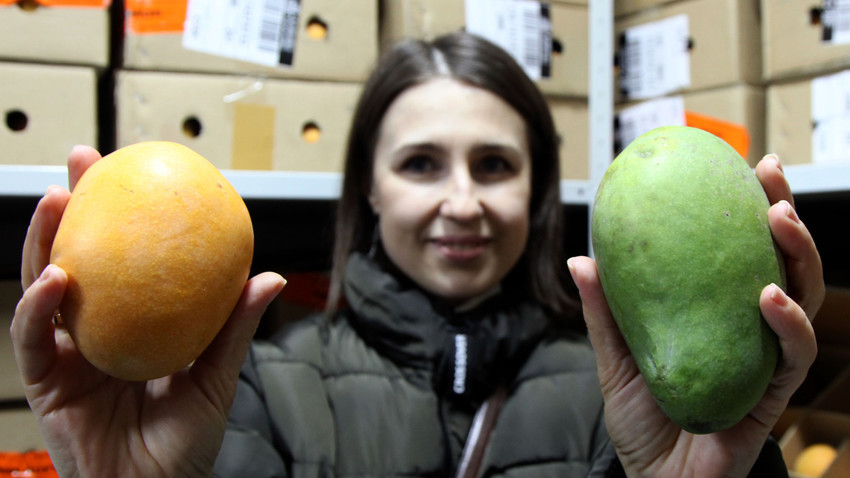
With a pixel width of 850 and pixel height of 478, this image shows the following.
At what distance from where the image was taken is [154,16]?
89 centimetres

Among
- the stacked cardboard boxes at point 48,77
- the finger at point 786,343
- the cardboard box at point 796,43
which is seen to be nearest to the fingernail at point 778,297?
the finger at point 786,343

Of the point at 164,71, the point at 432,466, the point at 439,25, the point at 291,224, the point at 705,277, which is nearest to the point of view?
the point at 705,277

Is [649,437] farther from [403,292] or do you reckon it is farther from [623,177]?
[403,292]

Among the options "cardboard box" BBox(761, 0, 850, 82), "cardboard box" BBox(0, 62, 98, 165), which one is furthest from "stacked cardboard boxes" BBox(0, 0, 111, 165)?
"cardboard box" BBox(761, 0, 850, 82)

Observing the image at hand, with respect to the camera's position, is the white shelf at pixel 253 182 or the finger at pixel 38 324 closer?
the finger at pixel 38 324

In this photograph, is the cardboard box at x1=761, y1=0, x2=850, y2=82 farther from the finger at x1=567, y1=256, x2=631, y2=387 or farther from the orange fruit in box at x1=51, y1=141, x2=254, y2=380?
the orange fruit in box at x1=51, y1=141, x2=254, y2=380

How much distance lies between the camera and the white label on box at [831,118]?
93cm

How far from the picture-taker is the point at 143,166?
1.63 ft

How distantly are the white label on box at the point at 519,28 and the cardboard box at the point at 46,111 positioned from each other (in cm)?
60

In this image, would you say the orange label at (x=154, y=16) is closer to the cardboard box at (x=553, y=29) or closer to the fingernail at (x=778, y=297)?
the cardboard box at (x=553, y=29)

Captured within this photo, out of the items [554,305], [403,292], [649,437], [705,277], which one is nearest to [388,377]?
[403,292]

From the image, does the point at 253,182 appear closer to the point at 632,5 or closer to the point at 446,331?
the point at 446,331

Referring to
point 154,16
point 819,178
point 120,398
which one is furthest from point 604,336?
point 154,16

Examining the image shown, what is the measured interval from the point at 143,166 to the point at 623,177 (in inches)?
15.0
